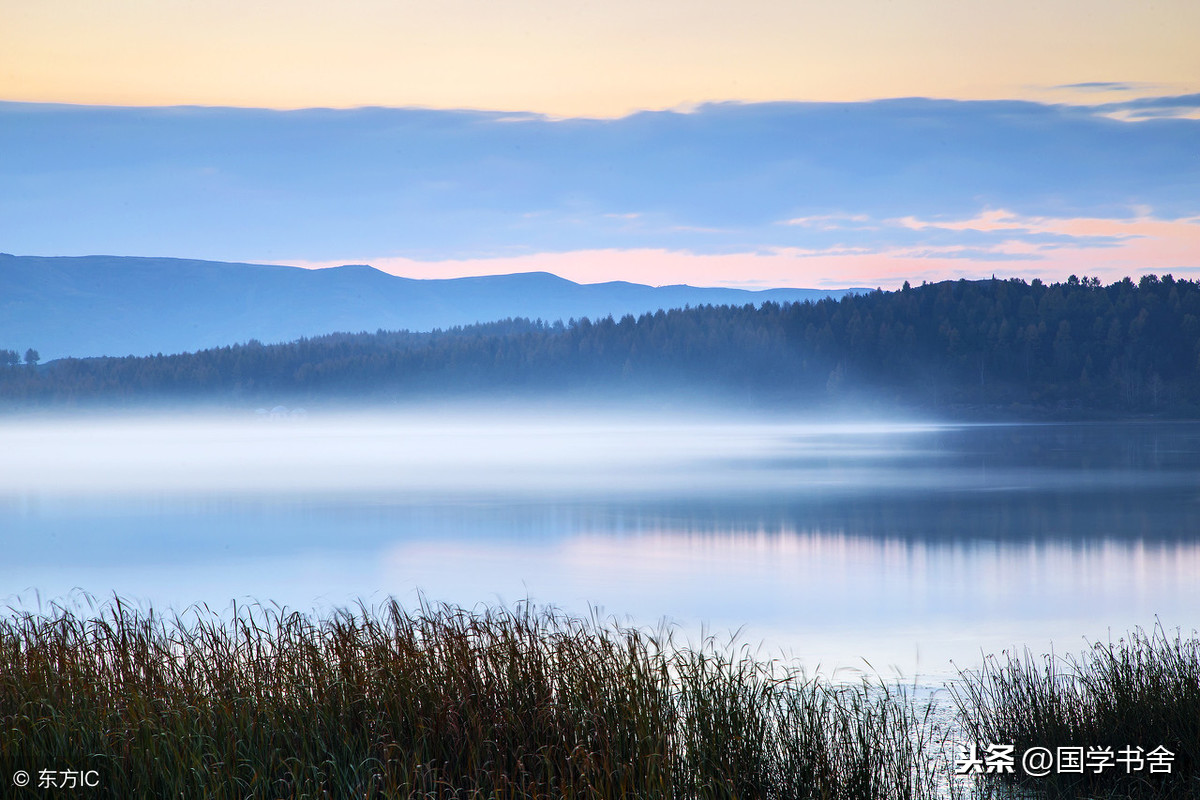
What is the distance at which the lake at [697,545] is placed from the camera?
13805 millimetres

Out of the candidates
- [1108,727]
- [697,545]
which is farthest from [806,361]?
[1108,727]

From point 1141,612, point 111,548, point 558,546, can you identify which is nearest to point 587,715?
point 1141,612

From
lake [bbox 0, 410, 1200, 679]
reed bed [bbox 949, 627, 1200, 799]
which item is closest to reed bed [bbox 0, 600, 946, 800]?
reed bed [bbox 949, 627, 1200, 799]

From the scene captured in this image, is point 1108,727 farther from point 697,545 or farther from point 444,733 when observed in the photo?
point 697,545

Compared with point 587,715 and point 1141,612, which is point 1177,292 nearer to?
point 1141,612

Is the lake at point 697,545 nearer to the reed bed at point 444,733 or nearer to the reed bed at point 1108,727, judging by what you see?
the reed bed at point 1108,727

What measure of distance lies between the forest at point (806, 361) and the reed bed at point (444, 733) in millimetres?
121881

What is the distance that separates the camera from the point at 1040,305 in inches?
5492

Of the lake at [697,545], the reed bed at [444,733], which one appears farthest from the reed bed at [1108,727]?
the lake at [697,545]

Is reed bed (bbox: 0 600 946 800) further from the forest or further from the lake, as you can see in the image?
the forest

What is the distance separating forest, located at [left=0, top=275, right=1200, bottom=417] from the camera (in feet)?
419

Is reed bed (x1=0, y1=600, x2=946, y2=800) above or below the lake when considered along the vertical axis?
above

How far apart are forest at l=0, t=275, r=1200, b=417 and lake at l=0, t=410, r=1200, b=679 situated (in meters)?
85.4

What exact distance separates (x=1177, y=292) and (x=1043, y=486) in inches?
4856
